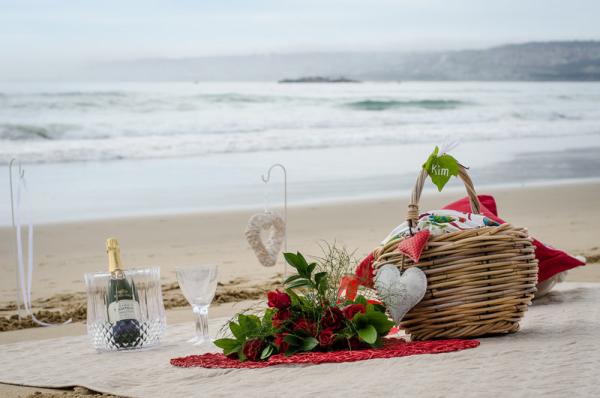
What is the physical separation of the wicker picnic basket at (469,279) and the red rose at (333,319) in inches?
11.6

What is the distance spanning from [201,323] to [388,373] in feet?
4.17

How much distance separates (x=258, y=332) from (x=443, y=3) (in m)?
25.3

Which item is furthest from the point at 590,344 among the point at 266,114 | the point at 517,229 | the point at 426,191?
the point at 266,114

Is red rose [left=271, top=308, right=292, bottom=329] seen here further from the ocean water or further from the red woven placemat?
the ocean water

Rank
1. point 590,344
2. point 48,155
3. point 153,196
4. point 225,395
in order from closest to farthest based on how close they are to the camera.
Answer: point 225,395, point 590,344, point 153,196, point 48,155

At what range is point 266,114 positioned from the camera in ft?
72.0

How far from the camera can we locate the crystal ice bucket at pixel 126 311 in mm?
4262

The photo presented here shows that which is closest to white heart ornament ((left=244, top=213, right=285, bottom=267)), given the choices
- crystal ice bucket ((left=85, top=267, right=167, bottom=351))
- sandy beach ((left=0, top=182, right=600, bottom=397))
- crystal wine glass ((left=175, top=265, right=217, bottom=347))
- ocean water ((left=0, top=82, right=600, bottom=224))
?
sandy beach ((left=0, top=182, right=600, bottom=397))

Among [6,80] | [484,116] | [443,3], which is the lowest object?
[484,116]

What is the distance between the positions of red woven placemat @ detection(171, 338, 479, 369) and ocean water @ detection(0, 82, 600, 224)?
639cm

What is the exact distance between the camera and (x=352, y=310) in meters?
3.65

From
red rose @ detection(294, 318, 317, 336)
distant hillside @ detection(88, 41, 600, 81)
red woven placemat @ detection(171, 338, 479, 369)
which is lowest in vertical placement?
red woven placemat @ detection(171, 338, 479, 369)

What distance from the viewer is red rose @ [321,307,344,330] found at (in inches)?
143

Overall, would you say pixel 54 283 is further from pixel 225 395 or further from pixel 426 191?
pixel 426 191
